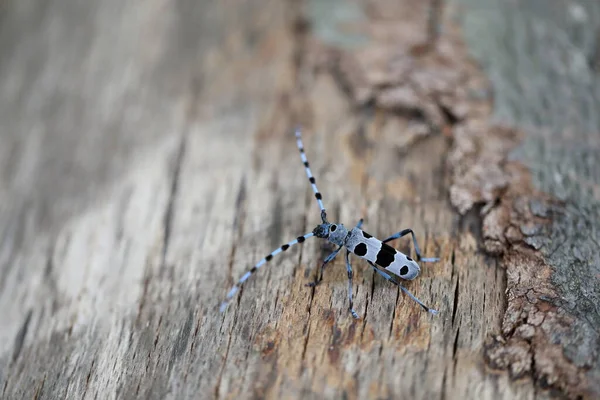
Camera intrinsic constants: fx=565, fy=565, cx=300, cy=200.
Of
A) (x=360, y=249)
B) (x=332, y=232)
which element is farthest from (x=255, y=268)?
(x=360, y=249)

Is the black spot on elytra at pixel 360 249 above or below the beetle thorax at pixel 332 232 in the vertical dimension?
below

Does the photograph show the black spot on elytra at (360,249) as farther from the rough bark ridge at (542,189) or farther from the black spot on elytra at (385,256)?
the rough bark ridge at (542,189)

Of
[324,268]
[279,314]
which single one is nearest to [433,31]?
[324,268]

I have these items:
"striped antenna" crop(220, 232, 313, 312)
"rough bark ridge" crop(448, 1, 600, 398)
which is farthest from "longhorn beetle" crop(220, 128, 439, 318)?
"rough bark ridge" crop(448, 1, 600, 398)

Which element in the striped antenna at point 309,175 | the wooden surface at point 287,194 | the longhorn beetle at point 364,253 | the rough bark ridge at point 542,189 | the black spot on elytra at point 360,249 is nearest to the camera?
the rough bark ridge at point 542,189

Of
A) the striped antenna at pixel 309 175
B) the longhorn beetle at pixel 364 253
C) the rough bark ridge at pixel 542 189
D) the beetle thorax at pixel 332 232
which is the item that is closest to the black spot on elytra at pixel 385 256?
the longhorn beetle at pixel 364 253

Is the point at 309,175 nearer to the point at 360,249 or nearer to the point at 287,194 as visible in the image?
the point at 287,194
